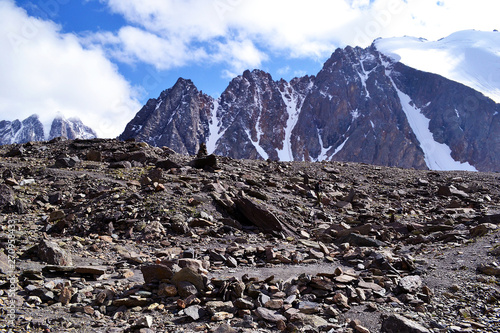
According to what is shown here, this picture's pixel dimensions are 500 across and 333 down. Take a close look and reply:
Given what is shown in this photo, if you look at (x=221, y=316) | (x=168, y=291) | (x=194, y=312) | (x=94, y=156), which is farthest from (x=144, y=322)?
(x=94, y=156)

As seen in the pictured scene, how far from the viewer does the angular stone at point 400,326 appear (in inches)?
205

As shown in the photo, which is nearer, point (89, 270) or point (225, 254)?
point (89, 270)

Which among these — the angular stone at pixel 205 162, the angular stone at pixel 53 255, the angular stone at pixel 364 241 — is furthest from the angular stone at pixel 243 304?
the angular stone at pixel 205 162

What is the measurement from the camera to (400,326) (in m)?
5.30

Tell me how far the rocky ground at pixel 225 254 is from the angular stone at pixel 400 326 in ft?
0.07

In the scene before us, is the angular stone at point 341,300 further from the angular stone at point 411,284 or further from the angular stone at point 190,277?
the angular stone at point 190,277

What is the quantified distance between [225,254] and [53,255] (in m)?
4.58

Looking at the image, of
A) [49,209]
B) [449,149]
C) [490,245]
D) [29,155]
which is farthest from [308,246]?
[449,149]

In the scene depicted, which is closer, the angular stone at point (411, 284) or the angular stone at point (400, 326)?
the angular stone at point (400, 326)

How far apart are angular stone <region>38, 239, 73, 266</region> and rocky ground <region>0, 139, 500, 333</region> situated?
3cm

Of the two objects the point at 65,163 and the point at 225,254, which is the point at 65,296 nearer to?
the point at 225,254

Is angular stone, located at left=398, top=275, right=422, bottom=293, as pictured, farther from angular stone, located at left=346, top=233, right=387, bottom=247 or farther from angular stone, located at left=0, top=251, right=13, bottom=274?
angular stone, located at left=0, top=251, right=13, bottom=274

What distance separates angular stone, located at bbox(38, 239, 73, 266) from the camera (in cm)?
809

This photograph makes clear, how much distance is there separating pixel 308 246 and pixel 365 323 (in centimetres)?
570
